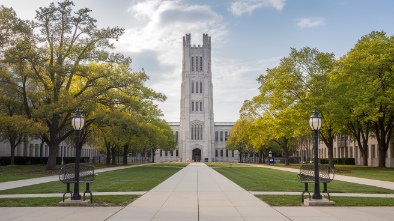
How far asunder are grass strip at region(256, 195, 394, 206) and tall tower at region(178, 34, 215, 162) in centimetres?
9809

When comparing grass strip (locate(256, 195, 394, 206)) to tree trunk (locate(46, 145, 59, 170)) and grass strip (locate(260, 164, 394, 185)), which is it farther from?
tree trunk (locate(46, 145, 59, 170))

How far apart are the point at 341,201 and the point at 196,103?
100410mm

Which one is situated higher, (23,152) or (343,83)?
(343,83)

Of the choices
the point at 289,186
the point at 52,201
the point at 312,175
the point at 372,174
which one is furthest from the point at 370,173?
the point at 52,201

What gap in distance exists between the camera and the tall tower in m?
113

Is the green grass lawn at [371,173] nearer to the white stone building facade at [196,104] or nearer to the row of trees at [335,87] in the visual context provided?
the row of trees at [335,87]

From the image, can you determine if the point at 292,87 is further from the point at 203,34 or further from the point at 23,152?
the point at 203,34

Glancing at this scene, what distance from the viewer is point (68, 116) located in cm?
3653

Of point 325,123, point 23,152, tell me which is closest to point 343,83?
point 325,123

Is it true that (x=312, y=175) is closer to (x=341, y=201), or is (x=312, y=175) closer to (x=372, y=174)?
(x=341, y=201)

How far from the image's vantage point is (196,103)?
114 meters

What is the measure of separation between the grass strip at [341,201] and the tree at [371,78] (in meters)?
24.2

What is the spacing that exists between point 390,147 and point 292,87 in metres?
22.2

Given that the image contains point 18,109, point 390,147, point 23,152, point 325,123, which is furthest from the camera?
point 23,152
